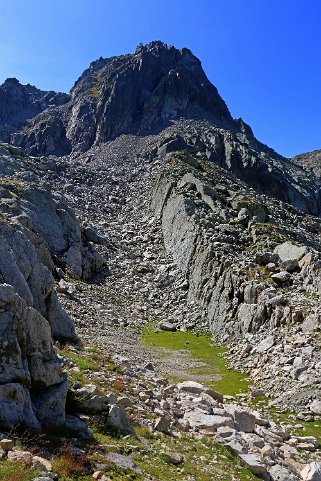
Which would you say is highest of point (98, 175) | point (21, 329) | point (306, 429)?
point (98, 175)

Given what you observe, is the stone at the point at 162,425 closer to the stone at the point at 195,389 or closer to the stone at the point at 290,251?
the stone at the point at 195,389

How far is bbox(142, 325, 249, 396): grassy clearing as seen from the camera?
25.7 meters

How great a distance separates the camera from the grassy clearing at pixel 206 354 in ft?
84.2

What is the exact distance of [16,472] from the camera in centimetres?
796

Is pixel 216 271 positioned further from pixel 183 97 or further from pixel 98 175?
pixel 183 97

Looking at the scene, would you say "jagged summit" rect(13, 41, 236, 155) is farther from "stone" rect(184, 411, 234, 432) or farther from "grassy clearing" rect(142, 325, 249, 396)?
"stone" rect(184, 411, 234, 432)

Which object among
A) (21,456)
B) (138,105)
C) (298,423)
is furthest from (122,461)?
(138,105)

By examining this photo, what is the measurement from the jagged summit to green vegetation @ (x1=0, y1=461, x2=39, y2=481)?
129 meters

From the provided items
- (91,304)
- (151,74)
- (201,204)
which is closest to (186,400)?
(91,304)

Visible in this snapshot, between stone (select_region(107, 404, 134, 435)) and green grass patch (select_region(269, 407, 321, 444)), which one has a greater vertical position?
stone (select_region(107, 404, 134, 435))

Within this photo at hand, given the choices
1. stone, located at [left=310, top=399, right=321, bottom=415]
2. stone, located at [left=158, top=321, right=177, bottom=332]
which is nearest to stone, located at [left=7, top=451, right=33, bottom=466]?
stone, located at [left=310, top=399, right=321, bottom=415]

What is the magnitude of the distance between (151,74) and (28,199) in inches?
4649

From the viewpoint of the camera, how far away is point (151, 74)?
153m

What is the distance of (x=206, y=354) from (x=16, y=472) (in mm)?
25324
